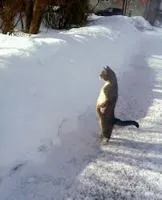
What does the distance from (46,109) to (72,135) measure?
532 millimetres

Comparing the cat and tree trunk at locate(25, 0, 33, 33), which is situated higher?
the cat

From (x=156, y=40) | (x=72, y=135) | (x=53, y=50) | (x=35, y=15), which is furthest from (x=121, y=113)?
(x=156, y=40)

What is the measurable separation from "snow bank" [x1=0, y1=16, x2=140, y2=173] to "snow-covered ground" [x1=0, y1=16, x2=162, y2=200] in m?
0.01

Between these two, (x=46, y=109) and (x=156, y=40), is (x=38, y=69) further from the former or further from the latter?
(x=156, y=40)

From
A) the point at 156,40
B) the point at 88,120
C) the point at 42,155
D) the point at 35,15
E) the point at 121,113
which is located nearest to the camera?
the point at 42,155

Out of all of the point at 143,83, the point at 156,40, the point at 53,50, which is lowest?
the point at 156,40

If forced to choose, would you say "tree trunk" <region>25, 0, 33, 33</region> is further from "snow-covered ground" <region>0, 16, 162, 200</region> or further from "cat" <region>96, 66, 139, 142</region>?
"cat" <region>96, 66, 139, 142</region>

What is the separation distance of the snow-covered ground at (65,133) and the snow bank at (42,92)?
1 cm

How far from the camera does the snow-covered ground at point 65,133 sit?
Answer: 406 centimetres

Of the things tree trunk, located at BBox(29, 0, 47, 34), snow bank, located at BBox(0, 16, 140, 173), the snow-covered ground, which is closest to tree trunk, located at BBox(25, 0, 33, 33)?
tree trunk, located at BBox(29, 0, 47, 34)

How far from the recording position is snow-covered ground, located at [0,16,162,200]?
4059mm

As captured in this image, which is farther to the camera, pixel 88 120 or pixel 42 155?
pixel 88 120

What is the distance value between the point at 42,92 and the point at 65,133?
29.4 inches

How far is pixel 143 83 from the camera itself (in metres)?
8.38
